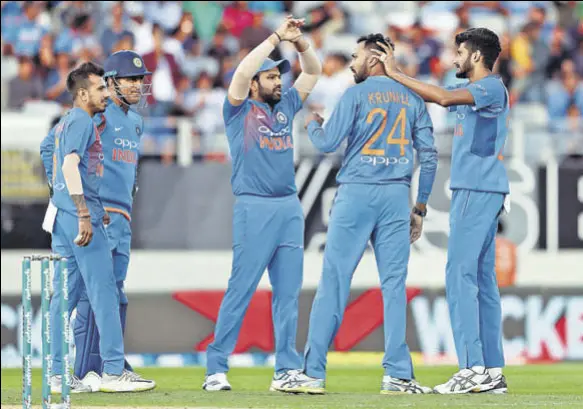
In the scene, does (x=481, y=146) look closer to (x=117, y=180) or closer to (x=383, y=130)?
(x=383, y=130)

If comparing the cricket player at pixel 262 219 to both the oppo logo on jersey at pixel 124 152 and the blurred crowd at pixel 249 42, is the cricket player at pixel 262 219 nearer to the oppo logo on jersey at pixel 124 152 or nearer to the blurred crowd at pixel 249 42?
the oppo logo on jersey at pixel 124 152

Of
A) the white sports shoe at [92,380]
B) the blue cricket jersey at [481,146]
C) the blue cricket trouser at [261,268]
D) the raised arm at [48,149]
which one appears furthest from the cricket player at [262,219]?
the raised arm at [48,149]

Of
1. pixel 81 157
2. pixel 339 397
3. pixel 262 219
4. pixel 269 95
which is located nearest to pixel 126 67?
pixel 81 157

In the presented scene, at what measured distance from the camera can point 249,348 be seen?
14.9 m

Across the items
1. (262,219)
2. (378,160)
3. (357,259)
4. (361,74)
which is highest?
(361,74)

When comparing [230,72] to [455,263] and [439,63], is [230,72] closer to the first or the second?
[439,63]

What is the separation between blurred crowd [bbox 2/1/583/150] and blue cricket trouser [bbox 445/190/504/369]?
6.56 meters

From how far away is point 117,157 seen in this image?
10.2m

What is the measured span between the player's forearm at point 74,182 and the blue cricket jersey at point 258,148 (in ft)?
3.51

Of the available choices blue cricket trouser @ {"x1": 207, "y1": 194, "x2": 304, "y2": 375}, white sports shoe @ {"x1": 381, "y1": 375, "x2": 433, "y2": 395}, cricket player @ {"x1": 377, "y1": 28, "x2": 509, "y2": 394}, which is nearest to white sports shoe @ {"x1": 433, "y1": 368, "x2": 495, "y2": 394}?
cricket player @ {"x1": 377, "y1": 28, "x2": 509, "y2": 394}

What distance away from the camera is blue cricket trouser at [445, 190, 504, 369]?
961cm

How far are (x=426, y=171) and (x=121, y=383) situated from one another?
2.43 meters

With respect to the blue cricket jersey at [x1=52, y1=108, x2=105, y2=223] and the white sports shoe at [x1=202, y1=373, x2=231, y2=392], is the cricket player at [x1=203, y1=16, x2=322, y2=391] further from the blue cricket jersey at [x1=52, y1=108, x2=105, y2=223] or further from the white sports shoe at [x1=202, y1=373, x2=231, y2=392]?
the blue cricket jersey at [x1=52, y1=108, x2=105, y2=223]

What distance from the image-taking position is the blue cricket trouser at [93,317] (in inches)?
396
